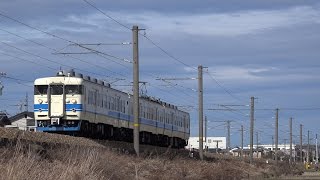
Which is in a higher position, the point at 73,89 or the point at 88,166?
the point at 73,89

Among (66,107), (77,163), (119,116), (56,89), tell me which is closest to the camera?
(77,163)

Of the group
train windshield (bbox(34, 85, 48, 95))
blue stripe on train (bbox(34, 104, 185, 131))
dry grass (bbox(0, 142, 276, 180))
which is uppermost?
train windshield (bbox(34, 85, 48, 95))

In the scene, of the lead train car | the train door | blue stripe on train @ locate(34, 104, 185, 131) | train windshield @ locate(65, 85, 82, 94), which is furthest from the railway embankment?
the train door

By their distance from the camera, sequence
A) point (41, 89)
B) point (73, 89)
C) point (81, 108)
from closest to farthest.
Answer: point (81, 108) → point (73, 89) → point (41, 89)

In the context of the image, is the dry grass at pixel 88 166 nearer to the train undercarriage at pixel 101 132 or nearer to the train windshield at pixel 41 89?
the train undercarriage at pixel 101 132

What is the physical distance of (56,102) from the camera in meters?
34.9

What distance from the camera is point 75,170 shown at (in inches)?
607

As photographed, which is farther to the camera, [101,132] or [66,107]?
[101,132]

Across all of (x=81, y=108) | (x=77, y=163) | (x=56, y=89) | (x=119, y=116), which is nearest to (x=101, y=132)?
(x=119, y=116)

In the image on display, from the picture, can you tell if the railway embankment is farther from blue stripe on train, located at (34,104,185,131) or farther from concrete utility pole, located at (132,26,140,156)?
blue stripe on train, located at (34,104,185,131)

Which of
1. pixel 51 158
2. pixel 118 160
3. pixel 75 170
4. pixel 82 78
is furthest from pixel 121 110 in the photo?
pixel 75 170

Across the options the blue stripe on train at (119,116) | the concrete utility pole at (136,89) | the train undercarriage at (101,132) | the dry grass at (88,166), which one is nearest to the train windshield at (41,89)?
the blue stripe on train at (119,116)

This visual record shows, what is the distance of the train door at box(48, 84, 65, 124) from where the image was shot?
34625mm

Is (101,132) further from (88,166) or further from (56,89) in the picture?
(88,166)
